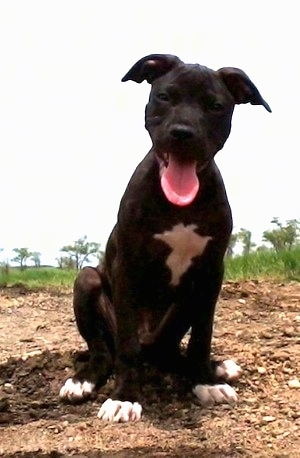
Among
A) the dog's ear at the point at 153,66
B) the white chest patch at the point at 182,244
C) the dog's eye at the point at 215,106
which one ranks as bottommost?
the white chest patch at the point at 182,244

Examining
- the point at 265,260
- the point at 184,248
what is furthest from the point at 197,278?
the point at 265,260

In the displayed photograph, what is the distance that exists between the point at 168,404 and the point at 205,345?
0.31 meters

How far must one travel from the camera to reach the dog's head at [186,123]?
3676 millimetres

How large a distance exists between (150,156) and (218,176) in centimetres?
30

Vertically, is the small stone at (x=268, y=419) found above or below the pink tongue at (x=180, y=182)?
below

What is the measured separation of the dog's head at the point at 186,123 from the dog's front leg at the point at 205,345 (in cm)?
48

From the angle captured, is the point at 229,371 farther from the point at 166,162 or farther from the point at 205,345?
the point at 166,162

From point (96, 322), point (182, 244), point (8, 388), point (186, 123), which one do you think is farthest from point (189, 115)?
point (8, 388)

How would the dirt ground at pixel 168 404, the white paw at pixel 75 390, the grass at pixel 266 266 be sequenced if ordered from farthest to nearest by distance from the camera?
the grass at pixel 266 266 < the white paw at pixel 75 390 < the dirt ground at pixel 168 404

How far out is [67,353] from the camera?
480 centimetres

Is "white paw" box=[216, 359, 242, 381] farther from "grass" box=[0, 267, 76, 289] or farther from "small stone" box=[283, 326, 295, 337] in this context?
"grass" box=[0, 267, 76, 289]

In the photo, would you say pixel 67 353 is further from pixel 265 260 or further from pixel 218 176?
pixel 265 260

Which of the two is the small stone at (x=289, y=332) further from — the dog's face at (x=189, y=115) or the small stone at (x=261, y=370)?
the dog's face at (x=189, y=115)

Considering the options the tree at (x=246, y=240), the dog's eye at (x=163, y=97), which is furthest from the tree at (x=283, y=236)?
the dog's eye at (x=163, y=97)
